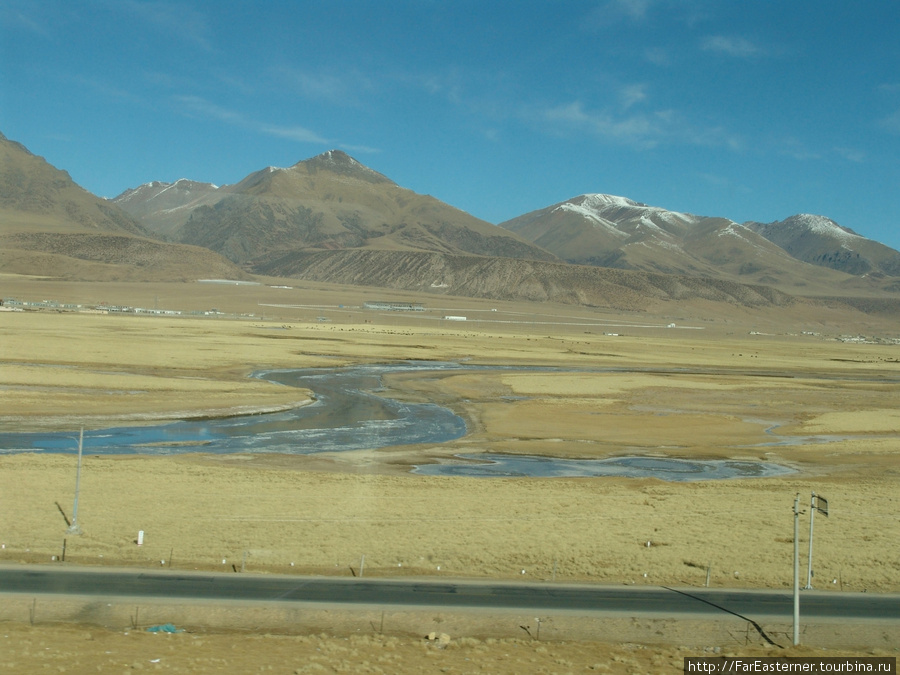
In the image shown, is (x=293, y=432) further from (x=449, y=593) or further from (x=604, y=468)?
Result: (x=449, y=593)

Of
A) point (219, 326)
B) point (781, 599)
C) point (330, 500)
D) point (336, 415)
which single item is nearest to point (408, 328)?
point (219, 326)

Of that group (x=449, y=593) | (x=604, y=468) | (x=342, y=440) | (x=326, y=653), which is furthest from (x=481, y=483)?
(x=326, y=653)

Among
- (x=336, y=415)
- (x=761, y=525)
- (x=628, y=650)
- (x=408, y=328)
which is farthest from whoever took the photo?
(x=408, y=328)

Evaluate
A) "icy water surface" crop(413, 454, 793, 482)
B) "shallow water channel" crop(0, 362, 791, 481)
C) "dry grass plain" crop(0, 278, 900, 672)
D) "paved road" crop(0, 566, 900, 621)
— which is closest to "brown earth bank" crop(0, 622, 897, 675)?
"dry grass plain" crop(0, 278, 900, 672)

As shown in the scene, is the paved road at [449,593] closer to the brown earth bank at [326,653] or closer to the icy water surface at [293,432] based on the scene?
the brown earth bank at [326,653]

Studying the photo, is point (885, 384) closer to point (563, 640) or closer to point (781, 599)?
point (781, 599)

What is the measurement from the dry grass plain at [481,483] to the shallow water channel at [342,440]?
1.63 meters

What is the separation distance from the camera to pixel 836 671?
14.5 m

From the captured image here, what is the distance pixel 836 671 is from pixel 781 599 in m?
3.96

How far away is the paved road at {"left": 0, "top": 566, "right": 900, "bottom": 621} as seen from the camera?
17.1 meters

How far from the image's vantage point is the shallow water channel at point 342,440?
1324 inches

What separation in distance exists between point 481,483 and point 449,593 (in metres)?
11.8

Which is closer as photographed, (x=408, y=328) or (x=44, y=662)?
(x=44, y=662)

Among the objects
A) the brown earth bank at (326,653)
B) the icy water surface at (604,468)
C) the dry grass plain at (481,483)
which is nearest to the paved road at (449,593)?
the dry grass plain at (481,483)
